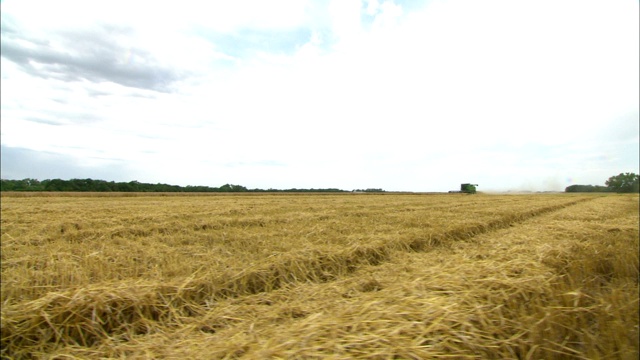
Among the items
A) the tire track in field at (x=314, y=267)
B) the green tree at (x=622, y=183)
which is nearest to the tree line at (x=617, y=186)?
the green tree at (x=622, y=183)

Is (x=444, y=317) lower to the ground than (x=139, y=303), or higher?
higher

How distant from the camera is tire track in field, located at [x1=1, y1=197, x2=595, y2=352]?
9.55 ft

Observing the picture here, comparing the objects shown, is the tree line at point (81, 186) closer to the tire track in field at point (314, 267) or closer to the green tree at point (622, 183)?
the tire track in field at point (314, 267)

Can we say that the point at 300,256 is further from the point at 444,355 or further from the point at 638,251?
the point at 638,251

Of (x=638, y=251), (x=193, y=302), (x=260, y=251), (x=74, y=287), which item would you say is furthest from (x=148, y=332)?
(x=638, y=251)

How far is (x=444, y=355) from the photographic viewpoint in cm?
218

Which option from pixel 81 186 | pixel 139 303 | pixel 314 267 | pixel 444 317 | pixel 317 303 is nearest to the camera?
pixel 444 317

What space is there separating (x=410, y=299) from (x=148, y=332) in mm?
2304

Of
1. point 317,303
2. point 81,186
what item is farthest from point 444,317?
point 81,186

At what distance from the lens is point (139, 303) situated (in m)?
3.29

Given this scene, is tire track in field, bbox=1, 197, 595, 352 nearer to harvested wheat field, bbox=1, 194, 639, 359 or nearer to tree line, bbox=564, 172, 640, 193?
harvested wheat field, bbox=1, 194, 639, 359

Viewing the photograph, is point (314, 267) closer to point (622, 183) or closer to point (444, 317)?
point (444, 317)

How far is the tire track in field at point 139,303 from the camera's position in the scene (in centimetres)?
291

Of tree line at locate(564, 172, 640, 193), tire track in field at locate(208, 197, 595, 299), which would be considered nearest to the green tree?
tree line at locate(564, 172, 640, 193)
